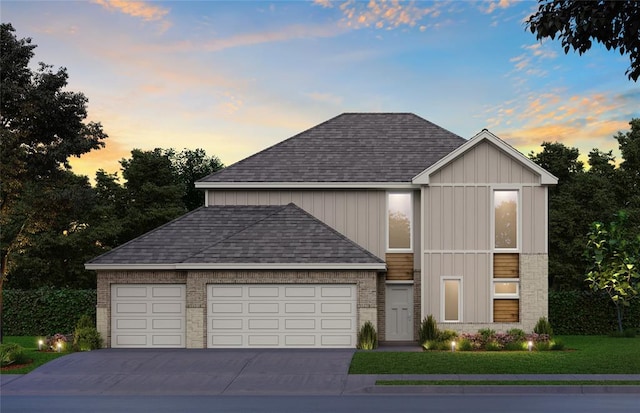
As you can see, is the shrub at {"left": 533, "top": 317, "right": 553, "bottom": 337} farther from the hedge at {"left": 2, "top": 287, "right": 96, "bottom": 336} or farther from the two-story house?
the hedge at {"left": 2, "top": 287, "right": 96, "bottom": 336}

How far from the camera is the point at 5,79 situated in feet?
101

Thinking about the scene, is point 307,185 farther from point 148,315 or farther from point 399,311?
point 148,315

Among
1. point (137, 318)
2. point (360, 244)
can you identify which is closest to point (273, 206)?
point (360, 244)

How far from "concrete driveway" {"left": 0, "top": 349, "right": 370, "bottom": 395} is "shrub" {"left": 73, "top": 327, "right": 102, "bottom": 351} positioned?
0.73 meters

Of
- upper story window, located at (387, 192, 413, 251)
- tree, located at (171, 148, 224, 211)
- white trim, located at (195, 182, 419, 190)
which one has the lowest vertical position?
upper story window, located at (387, 192, 413, 251)

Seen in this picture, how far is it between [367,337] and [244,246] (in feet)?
18.5

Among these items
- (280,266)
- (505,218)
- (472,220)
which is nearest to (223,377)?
(280,266)

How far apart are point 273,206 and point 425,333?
26.9 feet

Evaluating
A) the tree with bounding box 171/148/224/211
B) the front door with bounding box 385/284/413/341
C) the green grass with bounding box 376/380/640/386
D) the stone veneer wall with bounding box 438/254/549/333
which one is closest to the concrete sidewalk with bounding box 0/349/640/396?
the green grass with bounding box 376/380/640/386

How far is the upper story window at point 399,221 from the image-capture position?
95.3 ft

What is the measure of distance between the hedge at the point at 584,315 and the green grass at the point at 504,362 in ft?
20.7

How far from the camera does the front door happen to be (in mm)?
28906

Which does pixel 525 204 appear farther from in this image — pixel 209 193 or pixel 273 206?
pixel 209 193

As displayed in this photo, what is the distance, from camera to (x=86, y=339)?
2572 centimetres
